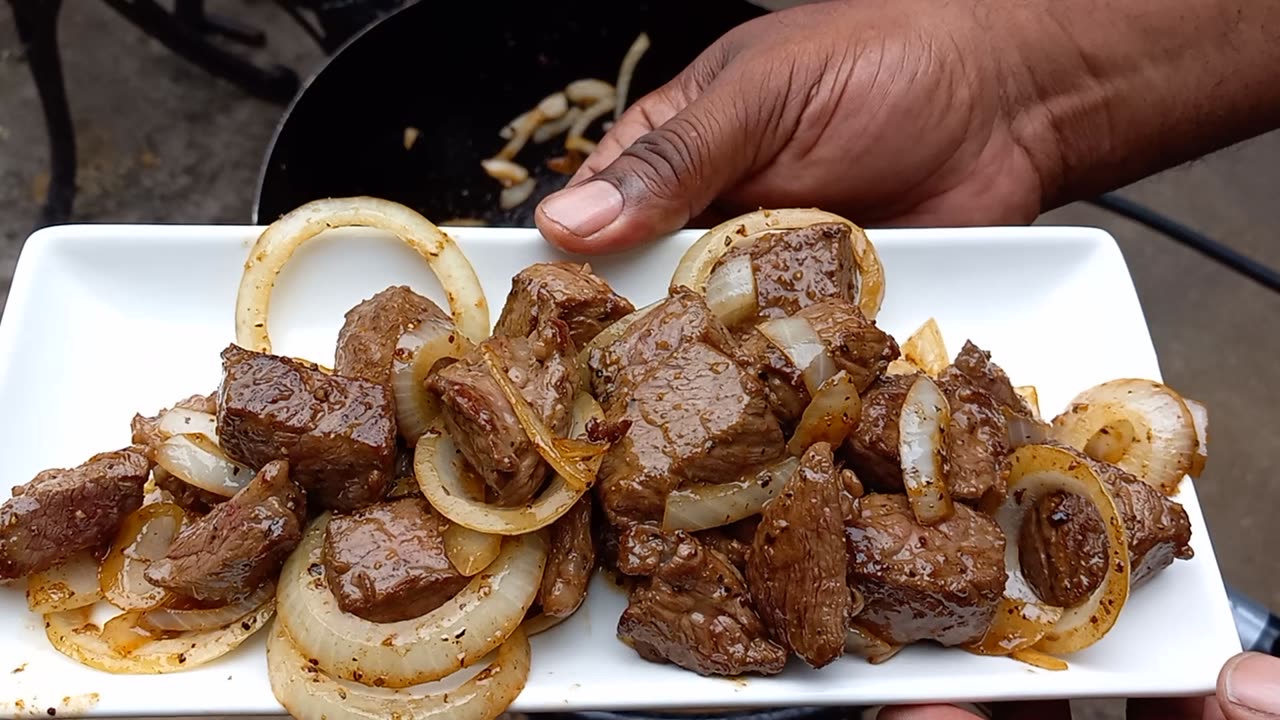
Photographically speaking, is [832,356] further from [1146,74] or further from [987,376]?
[1146,74]

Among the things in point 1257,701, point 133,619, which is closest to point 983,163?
point 1257,701

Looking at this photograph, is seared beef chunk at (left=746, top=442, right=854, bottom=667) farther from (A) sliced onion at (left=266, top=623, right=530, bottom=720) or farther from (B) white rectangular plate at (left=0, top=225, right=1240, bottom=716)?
(A) sliced onion at (left=266, top=623, right=530, bottom=720)

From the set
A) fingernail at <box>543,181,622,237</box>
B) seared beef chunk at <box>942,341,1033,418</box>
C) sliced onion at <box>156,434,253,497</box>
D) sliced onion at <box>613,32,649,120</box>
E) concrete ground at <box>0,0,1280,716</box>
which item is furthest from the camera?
concrete ground at <box>0,0,1280,716</box>

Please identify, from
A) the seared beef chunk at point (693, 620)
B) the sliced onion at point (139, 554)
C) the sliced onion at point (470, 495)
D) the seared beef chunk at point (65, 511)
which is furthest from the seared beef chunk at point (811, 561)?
the seared beef chunk at point (65, 511)

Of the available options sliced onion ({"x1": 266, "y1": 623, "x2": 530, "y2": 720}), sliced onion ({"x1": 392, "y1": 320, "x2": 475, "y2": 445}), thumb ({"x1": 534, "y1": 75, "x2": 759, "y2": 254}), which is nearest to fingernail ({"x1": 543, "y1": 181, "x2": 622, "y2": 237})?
thumb ({"x1": 534, "y1": 75, "x2": 759, "y2": 254})

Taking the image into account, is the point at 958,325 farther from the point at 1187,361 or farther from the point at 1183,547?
the point at 1187,361

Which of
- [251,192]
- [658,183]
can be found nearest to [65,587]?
[658,183]
